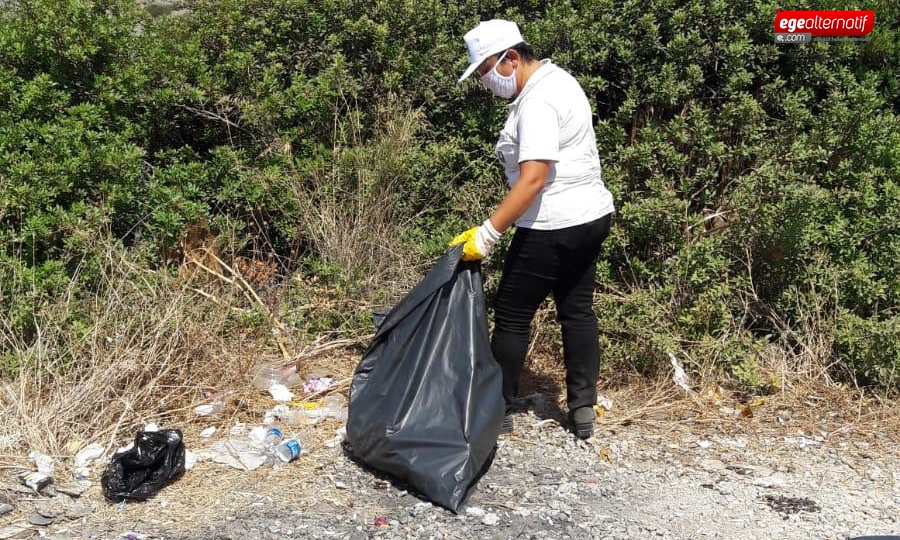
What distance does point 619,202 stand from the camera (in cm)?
510

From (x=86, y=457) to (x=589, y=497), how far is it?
2158 mm

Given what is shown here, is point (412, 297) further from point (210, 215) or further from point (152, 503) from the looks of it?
point (210, 215)

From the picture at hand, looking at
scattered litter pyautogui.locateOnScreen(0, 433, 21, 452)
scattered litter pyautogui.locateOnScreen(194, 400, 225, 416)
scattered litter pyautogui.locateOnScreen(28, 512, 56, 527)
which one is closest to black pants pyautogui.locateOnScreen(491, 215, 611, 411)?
scattered litter pyautogui.locateOnScreen(194, 400, 225, 416)

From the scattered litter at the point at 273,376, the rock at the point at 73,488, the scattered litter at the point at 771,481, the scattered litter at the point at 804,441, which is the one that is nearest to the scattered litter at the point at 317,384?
the scattered litter at the point at 273,376

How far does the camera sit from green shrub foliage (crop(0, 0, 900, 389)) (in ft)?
15.3

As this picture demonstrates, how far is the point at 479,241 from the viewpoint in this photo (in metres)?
3.58

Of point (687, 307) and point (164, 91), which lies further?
point (164, 91)

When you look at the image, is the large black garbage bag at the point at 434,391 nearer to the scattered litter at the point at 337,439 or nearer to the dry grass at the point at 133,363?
the scattered litter at the point at 337,439

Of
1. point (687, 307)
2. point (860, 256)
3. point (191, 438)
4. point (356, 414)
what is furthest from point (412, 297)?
point (860, 256)

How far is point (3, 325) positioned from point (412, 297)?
7.04 feet

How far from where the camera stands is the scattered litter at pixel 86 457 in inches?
146

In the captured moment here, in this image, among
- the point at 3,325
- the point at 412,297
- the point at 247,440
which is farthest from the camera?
the point at 3,325

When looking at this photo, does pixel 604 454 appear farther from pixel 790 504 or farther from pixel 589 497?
pixel 790 504

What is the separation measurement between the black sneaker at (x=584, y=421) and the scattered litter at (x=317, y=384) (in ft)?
4.25
